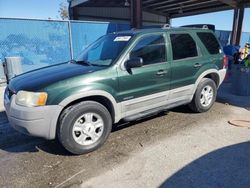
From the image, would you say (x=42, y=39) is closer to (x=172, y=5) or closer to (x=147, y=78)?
(x=147, y=78)

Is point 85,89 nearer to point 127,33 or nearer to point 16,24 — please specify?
point 127,33

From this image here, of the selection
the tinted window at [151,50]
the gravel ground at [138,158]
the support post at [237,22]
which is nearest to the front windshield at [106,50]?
the tinted window at [151,50]

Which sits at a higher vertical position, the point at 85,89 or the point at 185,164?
the point at 85,89

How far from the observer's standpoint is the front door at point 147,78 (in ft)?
13.1

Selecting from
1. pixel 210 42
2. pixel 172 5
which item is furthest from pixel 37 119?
pixel 172 5

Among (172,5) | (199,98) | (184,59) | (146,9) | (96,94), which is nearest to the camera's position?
(96,94)

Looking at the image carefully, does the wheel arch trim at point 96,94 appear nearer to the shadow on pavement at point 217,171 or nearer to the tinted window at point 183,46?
the shadow on pavement at point 217,171

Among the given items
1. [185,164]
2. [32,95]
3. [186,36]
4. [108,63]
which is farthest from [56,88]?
[186,36]

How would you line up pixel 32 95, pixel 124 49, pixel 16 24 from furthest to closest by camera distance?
pixel 16 24 < pixel 124 49 < pixel 32 95

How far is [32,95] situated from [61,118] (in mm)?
507

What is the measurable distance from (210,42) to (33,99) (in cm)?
393

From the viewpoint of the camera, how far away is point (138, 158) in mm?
3557

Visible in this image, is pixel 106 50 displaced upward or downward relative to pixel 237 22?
downward

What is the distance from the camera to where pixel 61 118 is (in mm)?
3459
